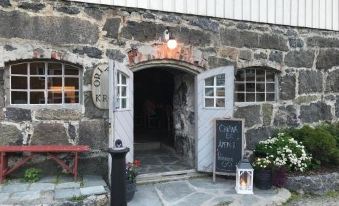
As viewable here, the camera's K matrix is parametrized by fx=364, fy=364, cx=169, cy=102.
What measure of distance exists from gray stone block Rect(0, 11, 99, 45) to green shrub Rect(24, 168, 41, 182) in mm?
2014

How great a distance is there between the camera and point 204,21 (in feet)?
22.8

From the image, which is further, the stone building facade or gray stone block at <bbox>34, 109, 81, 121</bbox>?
gray stone block at <bbox>34, 109, 81, 121</bbox>

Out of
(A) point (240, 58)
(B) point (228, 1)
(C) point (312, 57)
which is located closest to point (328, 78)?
(C) point (312, 57)

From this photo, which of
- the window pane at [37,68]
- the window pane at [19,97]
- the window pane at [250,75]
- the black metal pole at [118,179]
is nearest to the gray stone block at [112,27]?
the window pane at [37,68]

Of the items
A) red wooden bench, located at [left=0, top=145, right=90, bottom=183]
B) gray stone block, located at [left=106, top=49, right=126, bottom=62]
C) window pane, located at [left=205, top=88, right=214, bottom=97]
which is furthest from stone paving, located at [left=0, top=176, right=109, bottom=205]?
window pane, located at [left=205, top=88, right=214, bottom=97]

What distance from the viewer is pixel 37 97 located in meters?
5.90

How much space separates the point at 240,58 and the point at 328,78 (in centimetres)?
261

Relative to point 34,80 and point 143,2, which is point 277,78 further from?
point 34,80

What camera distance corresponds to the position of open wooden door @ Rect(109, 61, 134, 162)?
5559 mm

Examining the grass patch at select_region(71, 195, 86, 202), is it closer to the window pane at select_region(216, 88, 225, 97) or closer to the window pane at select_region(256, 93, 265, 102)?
the window pane at select_region(216, 88, 225, 97)

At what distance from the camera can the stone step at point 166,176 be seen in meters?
6.43

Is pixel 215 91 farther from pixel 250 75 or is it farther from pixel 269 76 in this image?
pixel 269 76

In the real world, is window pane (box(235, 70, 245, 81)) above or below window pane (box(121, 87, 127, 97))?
above

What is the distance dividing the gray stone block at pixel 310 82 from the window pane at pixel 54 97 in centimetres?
508
